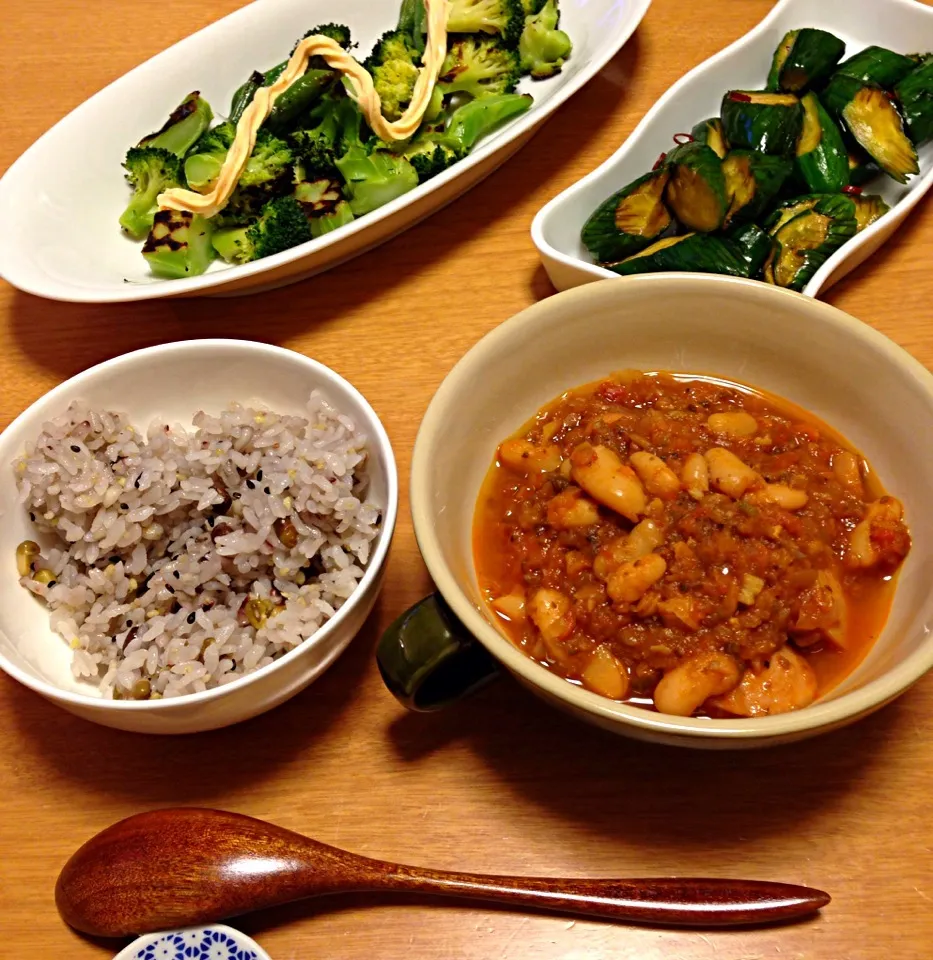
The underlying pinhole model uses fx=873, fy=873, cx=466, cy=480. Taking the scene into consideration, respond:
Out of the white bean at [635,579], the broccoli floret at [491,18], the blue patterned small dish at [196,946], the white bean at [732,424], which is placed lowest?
the blue patterned small dish at [196,946]

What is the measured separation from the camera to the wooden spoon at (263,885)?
1.24 meters

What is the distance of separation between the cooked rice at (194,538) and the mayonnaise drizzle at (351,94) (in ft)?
2.25

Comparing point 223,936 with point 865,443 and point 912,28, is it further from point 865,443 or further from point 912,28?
point 912,28

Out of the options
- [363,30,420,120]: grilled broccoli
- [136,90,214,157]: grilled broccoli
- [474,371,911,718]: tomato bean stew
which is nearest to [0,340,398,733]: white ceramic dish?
[474,371,911,718]: tomato bean stew

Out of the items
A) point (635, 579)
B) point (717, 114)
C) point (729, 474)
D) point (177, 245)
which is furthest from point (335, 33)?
point (635, 579)

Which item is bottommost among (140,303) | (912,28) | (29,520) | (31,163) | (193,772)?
(193,772)

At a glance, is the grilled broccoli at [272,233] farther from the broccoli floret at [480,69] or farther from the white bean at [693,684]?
the white bean at [693,684]

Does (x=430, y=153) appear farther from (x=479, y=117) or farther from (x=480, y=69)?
(x=480, y=69)

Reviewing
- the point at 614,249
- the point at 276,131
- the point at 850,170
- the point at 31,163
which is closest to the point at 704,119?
the point at 850,170

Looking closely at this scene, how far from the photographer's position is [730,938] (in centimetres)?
125

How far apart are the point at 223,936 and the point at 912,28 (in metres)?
2.60

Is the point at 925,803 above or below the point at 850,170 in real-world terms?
below

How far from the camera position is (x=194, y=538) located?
5.01ft

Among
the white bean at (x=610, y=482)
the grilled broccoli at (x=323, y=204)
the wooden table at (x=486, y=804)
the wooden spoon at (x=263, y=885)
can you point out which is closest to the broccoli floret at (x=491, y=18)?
the grilled broccoli at (x=323, y=204)
